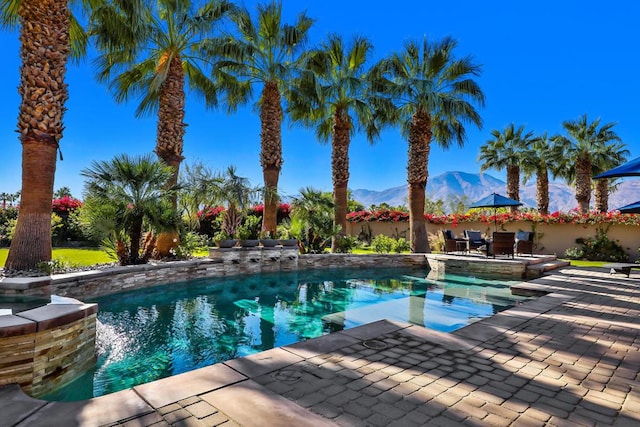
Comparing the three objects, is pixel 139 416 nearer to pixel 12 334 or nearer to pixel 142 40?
pixel 12 334

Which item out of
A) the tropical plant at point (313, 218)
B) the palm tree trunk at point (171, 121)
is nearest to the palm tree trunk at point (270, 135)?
the tropical plant at point (313, 218)

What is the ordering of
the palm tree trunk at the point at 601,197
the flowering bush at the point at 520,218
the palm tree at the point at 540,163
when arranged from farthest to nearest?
the palm tree at the point at 540,163, the palm tree trunk at the point at 601,197, the flowering bush at the point at 520,218

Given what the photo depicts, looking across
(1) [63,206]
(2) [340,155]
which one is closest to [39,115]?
(2) [340,155]

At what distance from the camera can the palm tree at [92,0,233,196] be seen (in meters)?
11.4

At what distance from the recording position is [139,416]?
234cm

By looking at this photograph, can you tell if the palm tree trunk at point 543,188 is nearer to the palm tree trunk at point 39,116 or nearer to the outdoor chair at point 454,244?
the outdoor chair at point 454,244

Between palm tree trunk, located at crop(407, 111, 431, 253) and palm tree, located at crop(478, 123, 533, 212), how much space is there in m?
14.1

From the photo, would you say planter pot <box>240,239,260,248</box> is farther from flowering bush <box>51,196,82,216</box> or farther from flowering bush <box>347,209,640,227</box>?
flowering bush <box>347,209,640,227</box>

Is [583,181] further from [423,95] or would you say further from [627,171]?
[627,171]

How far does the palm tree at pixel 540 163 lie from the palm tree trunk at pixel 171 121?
79.9ft

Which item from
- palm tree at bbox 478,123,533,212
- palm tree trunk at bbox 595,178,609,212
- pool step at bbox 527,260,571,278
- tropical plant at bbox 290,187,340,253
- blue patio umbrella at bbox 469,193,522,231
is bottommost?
pool step at bbox 527,260,571,278

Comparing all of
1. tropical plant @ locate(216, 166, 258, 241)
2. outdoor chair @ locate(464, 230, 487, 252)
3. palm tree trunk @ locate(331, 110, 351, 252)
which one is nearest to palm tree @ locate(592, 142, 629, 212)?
outdoor chair @ locate(464, 230, 487, 252)

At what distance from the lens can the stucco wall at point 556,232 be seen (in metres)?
15.4

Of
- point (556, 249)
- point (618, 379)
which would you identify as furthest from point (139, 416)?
point (556, 249)
